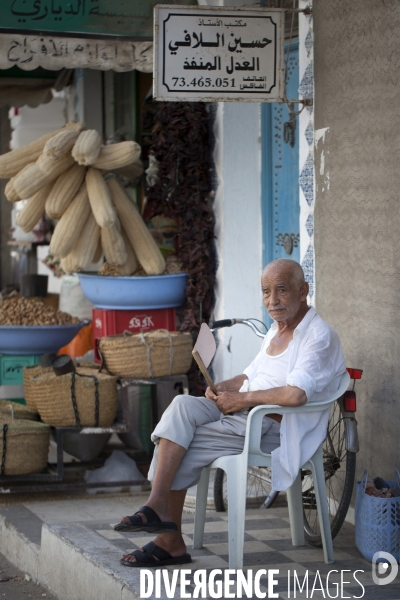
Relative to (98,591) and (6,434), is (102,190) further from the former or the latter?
(98,591)

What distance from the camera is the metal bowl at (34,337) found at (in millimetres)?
6461

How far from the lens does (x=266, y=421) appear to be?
3992 mm

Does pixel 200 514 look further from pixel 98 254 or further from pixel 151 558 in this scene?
pixel 98 254

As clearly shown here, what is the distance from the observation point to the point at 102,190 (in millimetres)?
6523

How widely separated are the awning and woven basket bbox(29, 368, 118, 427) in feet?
6.63

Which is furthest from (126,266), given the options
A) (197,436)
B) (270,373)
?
(197,436)

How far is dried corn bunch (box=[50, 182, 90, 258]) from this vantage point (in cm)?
650

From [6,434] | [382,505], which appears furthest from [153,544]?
[6,434]

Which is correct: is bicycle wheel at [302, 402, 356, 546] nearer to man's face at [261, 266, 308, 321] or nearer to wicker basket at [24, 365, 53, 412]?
man's face at [261, 266, 308, 321]

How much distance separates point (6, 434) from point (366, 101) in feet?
9.51

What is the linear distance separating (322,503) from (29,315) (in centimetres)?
320

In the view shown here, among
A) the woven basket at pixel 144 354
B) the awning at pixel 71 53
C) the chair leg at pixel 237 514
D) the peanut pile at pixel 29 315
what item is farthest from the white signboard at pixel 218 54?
the peanut pile at pixel 29 315

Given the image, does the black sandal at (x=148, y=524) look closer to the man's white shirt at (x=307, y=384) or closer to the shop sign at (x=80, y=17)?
the man's white shirt at (x=307, y=384)

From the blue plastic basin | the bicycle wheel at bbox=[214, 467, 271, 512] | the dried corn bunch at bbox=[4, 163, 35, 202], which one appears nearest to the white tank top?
the bicycle wheel at bbox=[214, 467, 271, 512]
